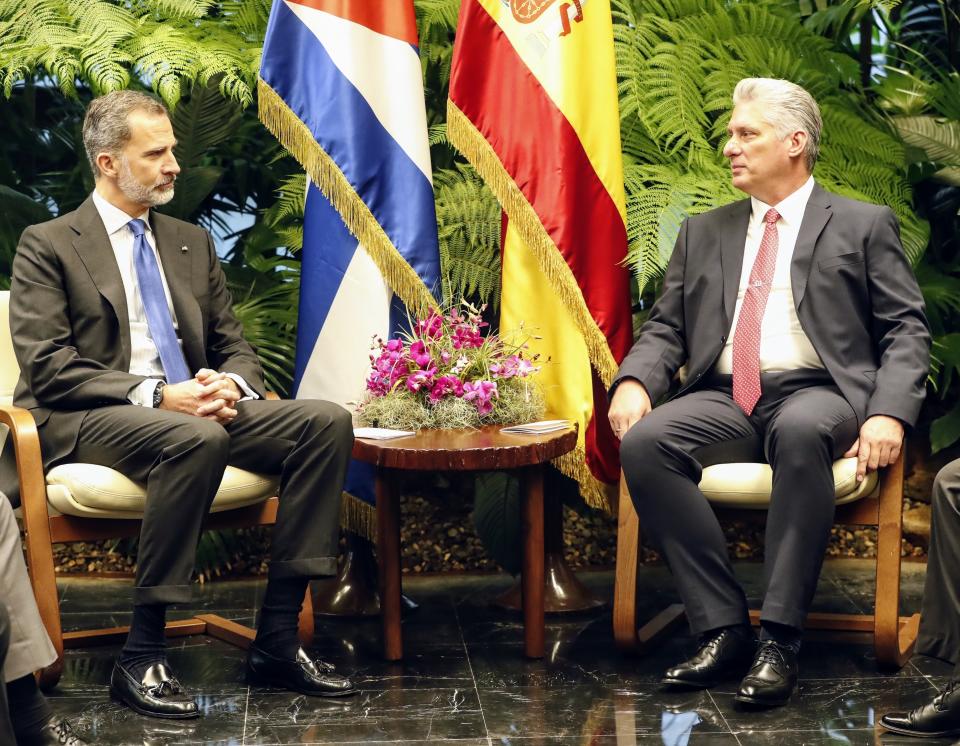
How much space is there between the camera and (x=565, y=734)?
106 inches

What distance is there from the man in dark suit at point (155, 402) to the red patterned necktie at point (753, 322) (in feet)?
3.29

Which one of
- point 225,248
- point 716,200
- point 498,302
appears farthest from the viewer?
point 225,248

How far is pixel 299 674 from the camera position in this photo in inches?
115

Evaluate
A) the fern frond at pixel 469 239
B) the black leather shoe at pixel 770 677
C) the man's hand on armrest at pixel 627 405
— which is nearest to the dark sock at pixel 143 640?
the man's hand on armrest at pixel 627 405

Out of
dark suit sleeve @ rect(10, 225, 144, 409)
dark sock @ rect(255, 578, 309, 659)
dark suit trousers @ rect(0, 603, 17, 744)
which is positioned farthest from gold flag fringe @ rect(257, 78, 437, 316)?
dark suit trousers @ rect(0, 603, 17, 744)

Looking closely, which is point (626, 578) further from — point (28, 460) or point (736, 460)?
point (28, 460)

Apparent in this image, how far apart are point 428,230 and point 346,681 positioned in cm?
128

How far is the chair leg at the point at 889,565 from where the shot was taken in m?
2.99

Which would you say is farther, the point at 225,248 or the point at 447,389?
the point at 225,248

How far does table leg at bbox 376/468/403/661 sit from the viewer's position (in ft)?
10.4

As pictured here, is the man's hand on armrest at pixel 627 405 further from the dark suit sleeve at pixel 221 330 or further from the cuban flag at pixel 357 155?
the dark suit sleeve at pixel 221 330

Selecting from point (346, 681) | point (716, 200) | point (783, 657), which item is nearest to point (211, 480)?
point (346, 681)

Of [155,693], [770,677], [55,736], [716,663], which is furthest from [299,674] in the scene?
[770,677]

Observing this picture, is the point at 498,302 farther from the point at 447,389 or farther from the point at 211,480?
the point at 211,480
